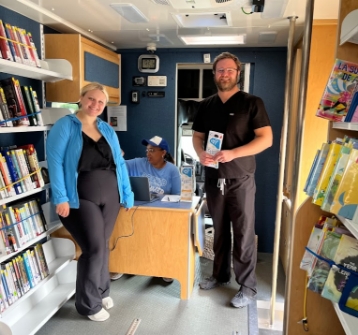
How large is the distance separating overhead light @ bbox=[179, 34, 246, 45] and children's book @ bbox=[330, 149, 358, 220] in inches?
89.5

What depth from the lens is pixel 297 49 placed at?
3.11 metres

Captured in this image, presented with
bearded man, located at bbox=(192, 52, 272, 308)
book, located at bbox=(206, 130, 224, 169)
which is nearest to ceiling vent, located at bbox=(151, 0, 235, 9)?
bearded man, located at bbox=(192, 52, 272, 308)

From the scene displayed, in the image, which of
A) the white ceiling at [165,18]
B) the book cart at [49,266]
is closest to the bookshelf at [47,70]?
the book cart at [49,266]

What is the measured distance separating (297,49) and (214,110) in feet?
4.03

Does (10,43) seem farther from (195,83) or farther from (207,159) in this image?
(195,83)

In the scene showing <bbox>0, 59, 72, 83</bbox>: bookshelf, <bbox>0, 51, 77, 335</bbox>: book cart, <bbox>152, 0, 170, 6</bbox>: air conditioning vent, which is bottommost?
<bbox>0, 51, 77, 335</bbox>: book cart

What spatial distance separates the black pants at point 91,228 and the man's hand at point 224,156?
73 centimetres

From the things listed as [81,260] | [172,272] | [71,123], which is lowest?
[172,272]

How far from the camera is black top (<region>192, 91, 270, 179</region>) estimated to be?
7.75 ft

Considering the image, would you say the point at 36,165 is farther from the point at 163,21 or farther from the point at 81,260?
the point at 163,21

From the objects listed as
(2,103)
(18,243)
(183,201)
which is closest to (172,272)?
(183,201)

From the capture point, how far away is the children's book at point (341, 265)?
117 centimetres

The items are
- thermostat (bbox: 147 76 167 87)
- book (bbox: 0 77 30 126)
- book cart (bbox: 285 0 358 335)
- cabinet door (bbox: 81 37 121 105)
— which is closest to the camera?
book cart (bbox: 285 0 358 335)

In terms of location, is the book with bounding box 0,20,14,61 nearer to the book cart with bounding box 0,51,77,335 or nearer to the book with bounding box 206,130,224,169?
the book cart with bounding box 0,51,77,335
